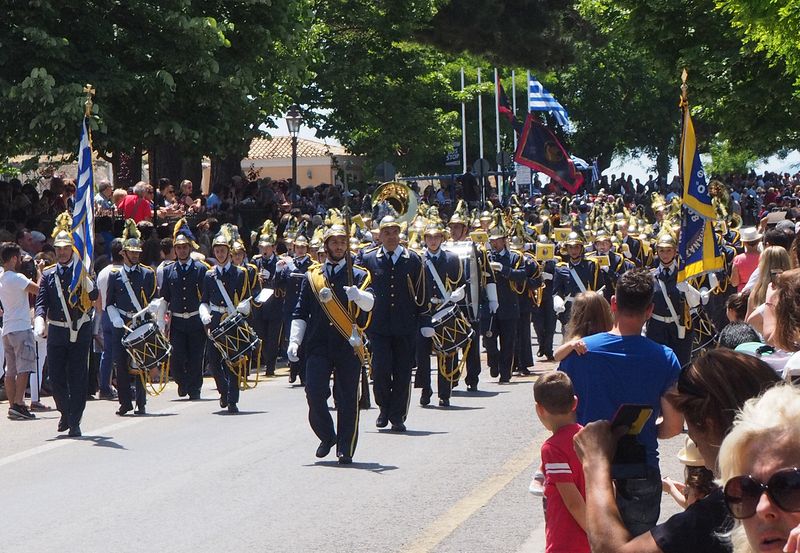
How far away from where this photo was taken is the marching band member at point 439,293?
15500 mm

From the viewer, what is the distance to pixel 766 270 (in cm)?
959

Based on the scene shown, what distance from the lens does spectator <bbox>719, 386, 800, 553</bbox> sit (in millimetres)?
3143

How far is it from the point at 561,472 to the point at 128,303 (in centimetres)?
991

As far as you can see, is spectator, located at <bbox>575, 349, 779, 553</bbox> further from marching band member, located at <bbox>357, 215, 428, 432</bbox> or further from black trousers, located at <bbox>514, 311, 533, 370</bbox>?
black trousers, located at <bbox>514, 311, 533, 370</bbox>

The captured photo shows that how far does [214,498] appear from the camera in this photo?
→ 399 inches

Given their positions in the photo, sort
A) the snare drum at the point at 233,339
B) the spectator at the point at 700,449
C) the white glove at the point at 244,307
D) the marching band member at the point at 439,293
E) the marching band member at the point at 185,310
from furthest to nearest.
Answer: the marching band member at the point at 185,310
the white glove at the point at 244,307
the marching band member at the point at 439,293
the snare drum at the point at 233,339
the spectator at the point at 700,449

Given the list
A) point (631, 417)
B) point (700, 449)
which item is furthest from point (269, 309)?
point (700, 449)

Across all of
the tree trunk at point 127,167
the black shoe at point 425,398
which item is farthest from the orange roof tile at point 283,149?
the black shoe at point 425,398

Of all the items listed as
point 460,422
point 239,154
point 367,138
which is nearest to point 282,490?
point 460,422

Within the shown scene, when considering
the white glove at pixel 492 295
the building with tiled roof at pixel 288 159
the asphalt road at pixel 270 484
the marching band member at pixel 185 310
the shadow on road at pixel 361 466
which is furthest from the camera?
the building with tiled roof at pixel 288 159

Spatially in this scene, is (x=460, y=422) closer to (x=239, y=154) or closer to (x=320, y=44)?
(x=239, y=154)

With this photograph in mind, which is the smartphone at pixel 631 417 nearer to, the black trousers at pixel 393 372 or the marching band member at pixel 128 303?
the black trousers at pixel 393 372

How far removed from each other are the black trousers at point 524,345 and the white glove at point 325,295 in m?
6.82

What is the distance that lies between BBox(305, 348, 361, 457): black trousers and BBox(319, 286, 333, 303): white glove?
1.41 feet
